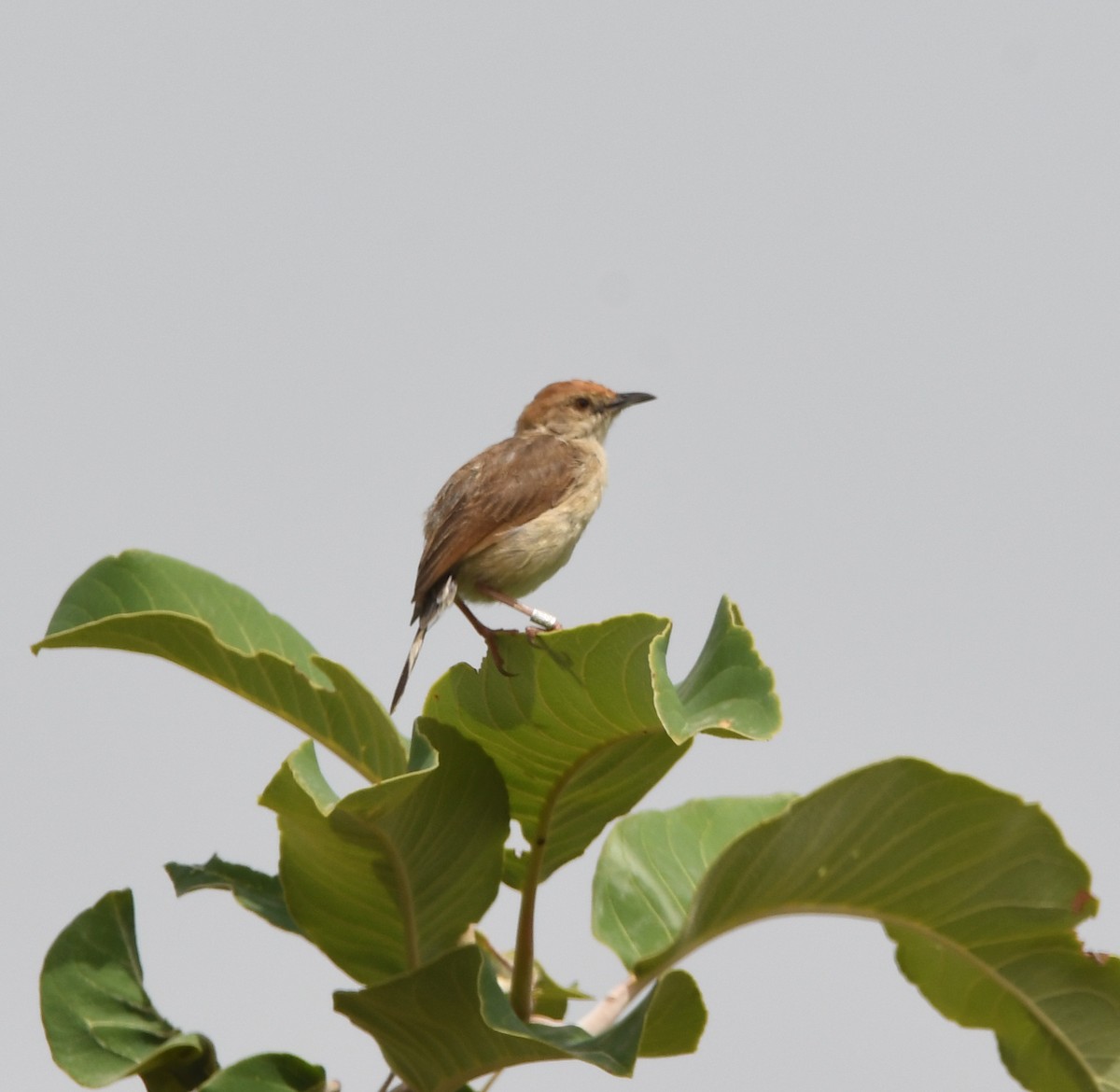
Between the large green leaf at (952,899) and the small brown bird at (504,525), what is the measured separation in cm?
172

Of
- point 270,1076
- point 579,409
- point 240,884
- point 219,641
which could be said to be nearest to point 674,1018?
point 270,1076

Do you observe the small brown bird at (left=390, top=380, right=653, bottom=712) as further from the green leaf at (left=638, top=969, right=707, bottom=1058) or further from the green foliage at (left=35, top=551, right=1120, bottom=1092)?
the green leaf at (left=638, top=969, right=707, bottom=1058)

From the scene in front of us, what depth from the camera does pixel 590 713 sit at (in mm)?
2822

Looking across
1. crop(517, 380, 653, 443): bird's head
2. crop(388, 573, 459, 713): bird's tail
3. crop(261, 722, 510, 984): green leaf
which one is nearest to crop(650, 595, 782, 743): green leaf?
crop(261, 722, 510, 984): green leaf

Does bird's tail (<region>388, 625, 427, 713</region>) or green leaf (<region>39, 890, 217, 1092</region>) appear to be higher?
bird's tail (<region>388, 625, 427, 713</region>)

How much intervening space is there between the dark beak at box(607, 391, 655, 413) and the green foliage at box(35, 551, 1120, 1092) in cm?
289

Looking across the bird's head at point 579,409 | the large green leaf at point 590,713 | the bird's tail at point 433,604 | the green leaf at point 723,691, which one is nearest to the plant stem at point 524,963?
the large green leaf at point 590,713

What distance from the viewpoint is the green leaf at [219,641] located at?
109 inches

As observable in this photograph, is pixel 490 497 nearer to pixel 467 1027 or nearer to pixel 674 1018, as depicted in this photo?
pixel 674 1018

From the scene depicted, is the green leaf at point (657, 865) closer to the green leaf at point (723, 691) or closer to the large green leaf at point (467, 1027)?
the large green leaf at point (467, 1027)

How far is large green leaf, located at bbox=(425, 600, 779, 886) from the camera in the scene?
8.48ft

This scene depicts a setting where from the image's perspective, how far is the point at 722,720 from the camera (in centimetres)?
251

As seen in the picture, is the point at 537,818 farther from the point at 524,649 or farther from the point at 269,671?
the point at 269,671

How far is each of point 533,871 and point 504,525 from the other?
1951 millimetres
